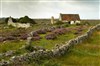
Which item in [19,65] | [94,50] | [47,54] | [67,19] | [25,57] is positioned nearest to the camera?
[19,65]

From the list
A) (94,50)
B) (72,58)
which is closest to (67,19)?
(94,50)

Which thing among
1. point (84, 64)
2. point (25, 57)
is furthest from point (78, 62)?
point (25, 57)

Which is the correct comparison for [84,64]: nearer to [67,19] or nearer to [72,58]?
[72,58]

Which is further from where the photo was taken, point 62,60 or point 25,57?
point 62,60

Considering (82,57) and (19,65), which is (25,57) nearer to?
(19,65)

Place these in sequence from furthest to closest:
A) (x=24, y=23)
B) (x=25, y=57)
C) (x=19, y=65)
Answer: (x=24, y=23), (x=25, y=57), (x=19, y=65)

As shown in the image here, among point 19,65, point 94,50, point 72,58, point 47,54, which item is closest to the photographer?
point 19,65

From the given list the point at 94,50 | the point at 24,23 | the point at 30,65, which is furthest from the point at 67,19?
the point at 30,65

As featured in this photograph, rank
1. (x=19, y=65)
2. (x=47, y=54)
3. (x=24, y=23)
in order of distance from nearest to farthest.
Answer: (x=19, y=65), (x=47, y=54), (x=24, y=23)

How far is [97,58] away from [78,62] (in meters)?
3.36

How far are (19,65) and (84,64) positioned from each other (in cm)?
833

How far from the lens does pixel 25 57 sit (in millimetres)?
24188

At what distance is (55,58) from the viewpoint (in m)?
29.9

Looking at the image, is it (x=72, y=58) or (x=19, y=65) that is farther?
(x=72, y=58)
